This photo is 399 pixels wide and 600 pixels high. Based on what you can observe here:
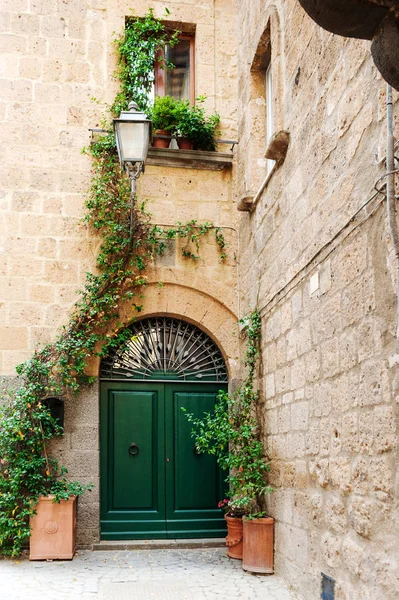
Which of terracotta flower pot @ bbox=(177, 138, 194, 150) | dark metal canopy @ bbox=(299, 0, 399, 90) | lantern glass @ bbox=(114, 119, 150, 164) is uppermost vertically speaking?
terracotta flower pot @ bbox=(177, 138, 194, 150)

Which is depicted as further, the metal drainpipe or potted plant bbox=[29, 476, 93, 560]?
potted plant bbox=[29, 476, 93, 560]

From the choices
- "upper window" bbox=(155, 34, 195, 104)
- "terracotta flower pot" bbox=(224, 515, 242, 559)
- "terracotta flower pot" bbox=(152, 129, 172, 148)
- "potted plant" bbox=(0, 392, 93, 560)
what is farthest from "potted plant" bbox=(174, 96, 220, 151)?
"terracotta flower pot" bbox=(224, 515, 242, 559)

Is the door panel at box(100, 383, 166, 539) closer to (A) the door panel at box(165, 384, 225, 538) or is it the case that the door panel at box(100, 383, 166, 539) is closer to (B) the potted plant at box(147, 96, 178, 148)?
(A) the door panel at box(165, 384, 225, 538)

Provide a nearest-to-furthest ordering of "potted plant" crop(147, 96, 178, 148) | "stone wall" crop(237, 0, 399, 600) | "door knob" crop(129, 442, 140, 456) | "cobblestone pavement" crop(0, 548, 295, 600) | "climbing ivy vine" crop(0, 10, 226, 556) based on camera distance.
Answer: "stone wall" crop(237, 0, 399, 600)
"cobblestone pavement" crop(0, 548, 295, 600)
"climbing ivy vine" crop(0, 10, 226, 556)
"door knob" crop(129, 442, 140, 456)
"potted plant" crop(147, 96, 178, 148)

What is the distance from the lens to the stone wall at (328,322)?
139 inches

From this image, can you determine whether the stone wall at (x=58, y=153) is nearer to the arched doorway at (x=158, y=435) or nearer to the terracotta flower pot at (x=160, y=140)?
the terracotta flower pot at (x=160, y=140)


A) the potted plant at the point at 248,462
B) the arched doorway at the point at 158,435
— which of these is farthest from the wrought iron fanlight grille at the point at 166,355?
the potted plant at the point at 248,462

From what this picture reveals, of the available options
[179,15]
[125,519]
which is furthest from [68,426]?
[179,15]

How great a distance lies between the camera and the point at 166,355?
7.32m

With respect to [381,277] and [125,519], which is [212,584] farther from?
[381,277]

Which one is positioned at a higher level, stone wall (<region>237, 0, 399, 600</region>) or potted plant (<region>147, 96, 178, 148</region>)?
potted plant (<region>147, 96, 178, 148</region>)

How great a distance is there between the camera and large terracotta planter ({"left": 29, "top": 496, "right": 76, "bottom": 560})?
243 inches

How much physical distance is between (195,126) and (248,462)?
349 centimetres

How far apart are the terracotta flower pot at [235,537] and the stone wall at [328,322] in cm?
54
